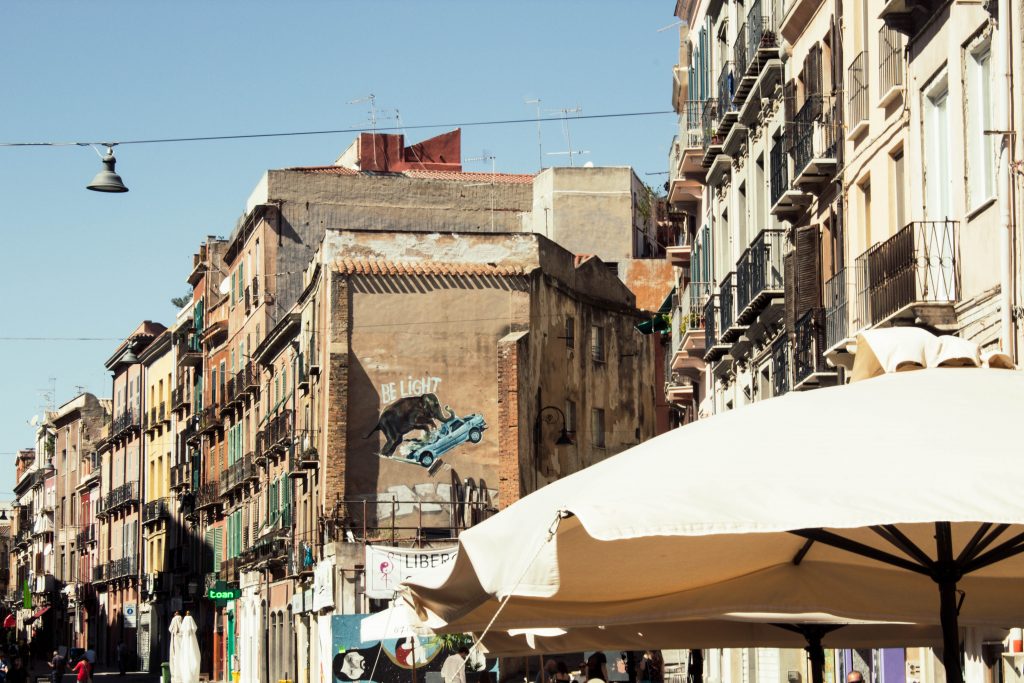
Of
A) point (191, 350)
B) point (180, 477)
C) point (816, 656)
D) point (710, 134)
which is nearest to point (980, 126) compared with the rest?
point (816, 656)

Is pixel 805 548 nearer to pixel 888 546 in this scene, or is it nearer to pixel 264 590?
pixel 888 546

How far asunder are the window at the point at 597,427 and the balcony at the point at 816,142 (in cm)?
2602

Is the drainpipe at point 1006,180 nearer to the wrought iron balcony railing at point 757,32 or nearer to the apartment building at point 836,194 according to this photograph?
the apartment building at point 836,194

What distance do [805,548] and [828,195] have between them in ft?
56.2

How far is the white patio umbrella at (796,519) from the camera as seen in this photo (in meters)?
5.38

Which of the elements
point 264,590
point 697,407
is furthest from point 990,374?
point 264,590

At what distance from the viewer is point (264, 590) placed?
56.2 metres

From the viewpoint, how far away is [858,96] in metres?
22.3

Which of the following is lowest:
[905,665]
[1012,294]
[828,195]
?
[905,665]

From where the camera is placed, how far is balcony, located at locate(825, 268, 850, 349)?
21673mm

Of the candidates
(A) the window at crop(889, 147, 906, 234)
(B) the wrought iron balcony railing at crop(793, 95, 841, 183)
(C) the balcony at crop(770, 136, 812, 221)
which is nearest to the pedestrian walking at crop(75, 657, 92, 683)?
(C) the balcony at crop(770, 136, 812, 221)

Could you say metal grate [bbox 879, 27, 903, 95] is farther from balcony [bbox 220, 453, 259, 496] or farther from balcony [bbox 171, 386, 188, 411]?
balcony [bbox 171, 386, 188, 411]

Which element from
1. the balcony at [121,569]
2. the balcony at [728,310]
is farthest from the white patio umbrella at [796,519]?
the balcony at [121,569]

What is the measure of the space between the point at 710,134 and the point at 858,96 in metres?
10.2
